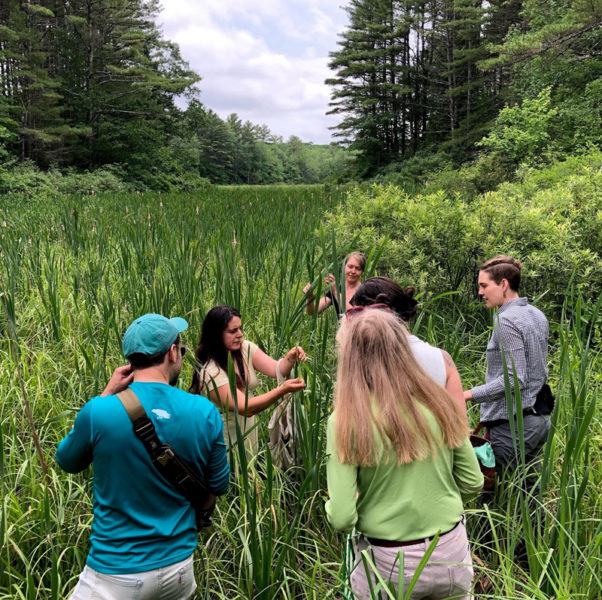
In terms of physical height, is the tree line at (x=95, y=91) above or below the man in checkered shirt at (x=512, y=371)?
above

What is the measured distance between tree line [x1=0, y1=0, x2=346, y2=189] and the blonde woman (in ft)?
71.4

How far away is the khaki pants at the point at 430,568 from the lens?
1.29 m

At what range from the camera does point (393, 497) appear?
130cm

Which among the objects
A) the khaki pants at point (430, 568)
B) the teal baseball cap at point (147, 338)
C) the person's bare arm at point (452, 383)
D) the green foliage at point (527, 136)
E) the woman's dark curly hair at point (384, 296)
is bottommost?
the khaki pants at point (430, 568)

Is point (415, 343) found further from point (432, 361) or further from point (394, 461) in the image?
point (394, 461)

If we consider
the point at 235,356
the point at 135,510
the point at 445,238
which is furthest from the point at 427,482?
the point at 445,238

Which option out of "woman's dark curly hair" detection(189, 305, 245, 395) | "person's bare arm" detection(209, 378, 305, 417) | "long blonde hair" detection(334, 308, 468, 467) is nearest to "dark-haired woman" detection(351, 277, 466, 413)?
"long blonde hair" detection(334, 308, 468, 467)

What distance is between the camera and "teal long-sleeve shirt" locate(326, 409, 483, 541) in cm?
126

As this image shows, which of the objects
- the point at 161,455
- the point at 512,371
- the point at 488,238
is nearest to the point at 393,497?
the point at 161,455

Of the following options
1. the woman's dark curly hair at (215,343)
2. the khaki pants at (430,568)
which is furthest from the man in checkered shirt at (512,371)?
the woman's dark curly hair at (215,343)

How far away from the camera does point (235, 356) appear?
7.08 ft

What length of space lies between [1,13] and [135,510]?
95.9 feet

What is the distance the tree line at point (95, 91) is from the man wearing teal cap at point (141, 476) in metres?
21.3

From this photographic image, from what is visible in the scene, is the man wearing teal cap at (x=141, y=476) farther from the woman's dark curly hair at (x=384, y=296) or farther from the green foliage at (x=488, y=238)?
the green foliage at (x=488, y=238)
